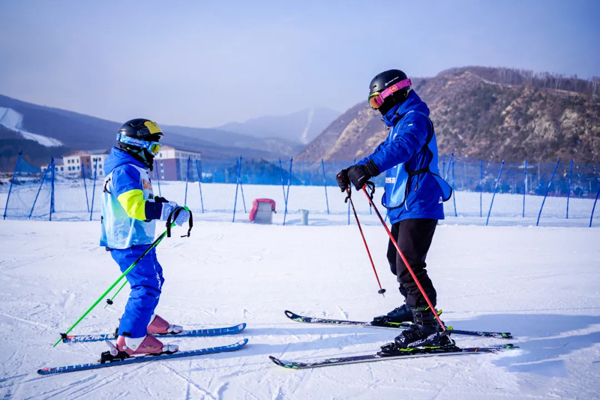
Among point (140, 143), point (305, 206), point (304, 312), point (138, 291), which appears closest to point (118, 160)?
point (140, 143)

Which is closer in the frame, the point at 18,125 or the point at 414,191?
the point at 414,191

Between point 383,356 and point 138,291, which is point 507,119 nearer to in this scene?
point 383,356

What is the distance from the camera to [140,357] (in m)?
2.74

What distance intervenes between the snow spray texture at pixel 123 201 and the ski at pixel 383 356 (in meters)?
1.34

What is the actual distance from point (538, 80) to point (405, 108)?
6865cm

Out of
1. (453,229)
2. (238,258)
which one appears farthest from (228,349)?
(453,229)

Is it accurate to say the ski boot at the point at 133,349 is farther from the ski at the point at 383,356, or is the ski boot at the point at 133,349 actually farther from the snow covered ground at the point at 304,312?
the ski at the point at 383,356

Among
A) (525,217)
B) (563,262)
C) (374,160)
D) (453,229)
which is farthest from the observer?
(525,217)

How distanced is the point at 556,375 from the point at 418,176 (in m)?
1.59

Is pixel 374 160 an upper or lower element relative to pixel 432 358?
upper

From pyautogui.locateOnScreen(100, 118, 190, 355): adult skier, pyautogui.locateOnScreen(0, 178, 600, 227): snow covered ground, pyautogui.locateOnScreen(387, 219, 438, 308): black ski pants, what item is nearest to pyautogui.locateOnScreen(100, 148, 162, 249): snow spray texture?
pyautogui.locateOnScreen(100, 118, 190, 355): adult skier

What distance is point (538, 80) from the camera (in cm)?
5759

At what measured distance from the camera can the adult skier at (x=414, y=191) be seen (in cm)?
269

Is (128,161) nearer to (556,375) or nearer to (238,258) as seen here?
(556,375)
